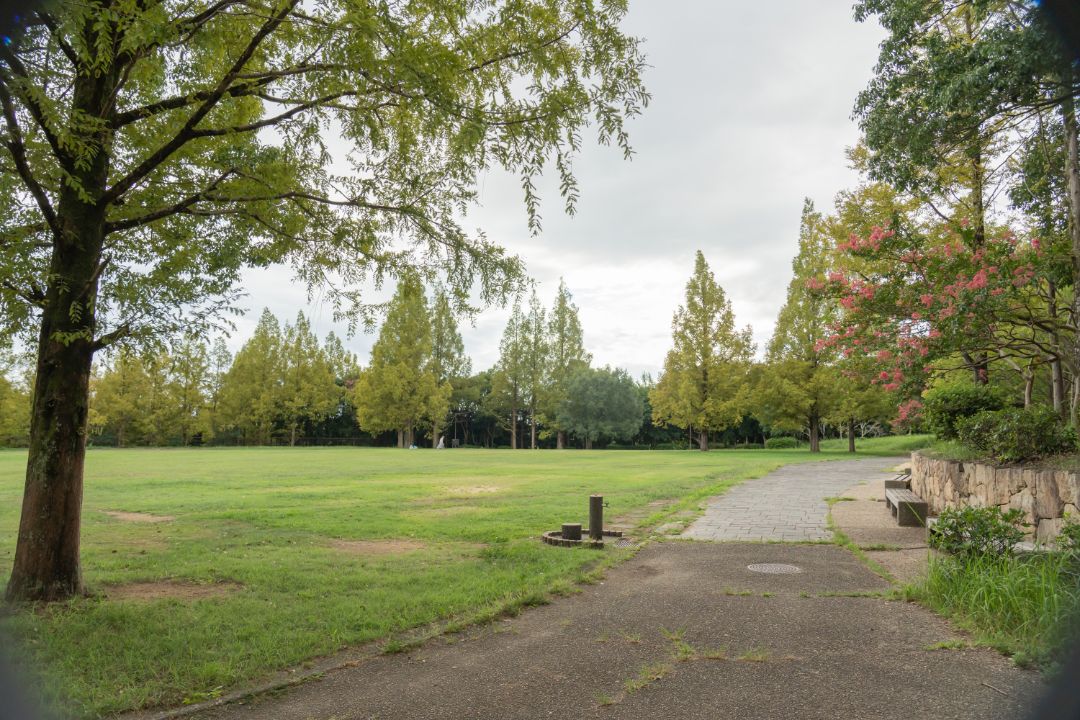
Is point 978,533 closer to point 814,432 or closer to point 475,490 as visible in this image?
point 475,490

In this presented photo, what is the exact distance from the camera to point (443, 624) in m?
5.00

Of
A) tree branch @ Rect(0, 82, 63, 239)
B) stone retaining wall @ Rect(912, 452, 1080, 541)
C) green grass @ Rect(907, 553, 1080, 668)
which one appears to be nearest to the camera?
green grass @ Rect(907, 553, 1080, 668)

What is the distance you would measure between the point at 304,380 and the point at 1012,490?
180ft

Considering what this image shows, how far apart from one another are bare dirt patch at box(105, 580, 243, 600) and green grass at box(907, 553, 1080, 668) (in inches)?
247

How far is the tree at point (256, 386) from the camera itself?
52781 millimetres

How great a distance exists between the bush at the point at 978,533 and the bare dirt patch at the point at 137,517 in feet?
37.4

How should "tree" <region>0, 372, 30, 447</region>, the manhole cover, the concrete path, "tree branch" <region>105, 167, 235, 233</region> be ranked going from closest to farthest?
the concrete path < "tree branch" <region>105, 167, 235, 233</region> < the manhole cover < "tree" <region>0, 372, 30, 447</region>

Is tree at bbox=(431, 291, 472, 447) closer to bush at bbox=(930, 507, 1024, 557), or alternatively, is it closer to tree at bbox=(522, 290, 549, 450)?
tree at bbox=(522, 290, 549, 450)

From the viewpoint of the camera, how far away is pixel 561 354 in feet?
183

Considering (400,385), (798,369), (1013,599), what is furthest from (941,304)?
(400,385)

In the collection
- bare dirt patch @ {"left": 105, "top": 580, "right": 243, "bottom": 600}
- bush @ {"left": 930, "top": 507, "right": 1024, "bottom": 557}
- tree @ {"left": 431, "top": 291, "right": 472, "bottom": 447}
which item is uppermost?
tree @ {"left": 431, "top": 291, "right": 472, "bottom": 447}

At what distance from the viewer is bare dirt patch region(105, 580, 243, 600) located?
19.0ft

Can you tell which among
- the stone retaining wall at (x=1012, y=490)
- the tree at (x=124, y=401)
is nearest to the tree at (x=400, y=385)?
the tree at (x=124, y=401)

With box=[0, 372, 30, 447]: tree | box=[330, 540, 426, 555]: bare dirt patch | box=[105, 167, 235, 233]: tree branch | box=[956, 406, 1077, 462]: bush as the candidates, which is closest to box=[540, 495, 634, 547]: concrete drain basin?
box=[330, 540, 426, 555]: bare dirt patch
